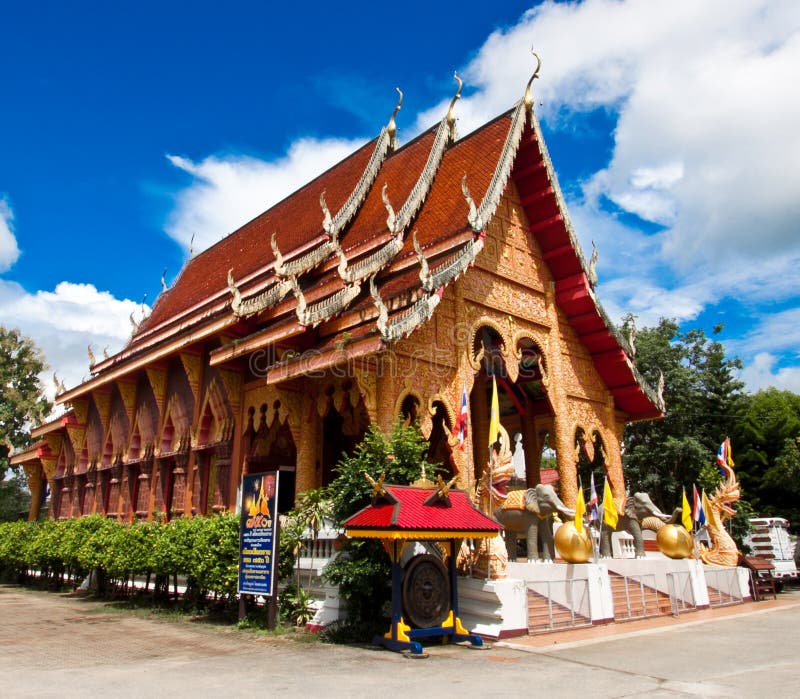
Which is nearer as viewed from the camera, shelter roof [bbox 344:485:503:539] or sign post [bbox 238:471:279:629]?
shelter roof [bbox 344:485:503:539]

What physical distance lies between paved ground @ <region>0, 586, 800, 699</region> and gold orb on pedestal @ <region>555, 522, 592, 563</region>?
919 mm

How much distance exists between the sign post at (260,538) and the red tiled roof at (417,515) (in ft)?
4.32

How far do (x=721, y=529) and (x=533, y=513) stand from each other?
507 cm

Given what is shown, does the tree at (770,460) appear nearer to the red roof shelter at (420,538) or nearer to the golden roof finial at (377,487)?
the red roof shelter at (420,538)

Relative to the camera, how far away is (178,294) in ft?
67.4

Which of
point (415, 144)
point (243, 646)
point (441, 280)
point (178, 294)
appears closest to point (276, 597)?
point (243, 646)

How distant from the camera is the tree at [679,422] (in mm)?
21438

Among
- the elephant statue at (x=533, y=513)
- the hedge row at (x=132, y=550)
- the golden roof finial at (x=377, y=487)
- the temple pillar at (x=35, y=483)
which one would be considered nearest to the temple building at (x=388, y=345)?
the elephant statue at (x=533, y=513)

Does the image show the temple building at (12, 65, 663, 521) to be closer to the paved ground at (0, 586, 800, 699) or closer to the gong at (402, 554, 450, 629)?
the gong at (402, 554, 450, 629)

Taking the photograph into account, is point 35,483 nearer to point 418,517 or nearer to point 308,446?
point 308,446

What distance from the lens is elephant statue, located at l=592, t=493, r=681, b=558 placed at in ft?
36.5

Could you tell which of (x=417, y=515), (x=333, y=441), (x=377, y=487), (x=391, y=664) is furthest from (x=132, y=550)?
(x=391, y=664)

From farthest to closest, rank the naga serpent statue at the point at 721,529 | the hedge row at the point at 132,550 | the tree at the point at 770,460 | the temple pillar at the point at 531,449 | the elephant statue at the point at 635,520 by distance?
1. the tree at the point at 770,460
2. the temple pillar at the point at 531,449
3. the naga serpent statue at the point at 721,529
4. the elephant statue at the point at 635,520
5. the hedge row at the point at 132,550

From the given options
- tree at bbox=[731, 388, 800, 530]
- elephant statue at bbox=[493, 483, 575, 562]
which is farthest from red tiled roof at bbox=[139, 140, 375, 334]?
tree at bbox=[731, 388, 800, 530]
